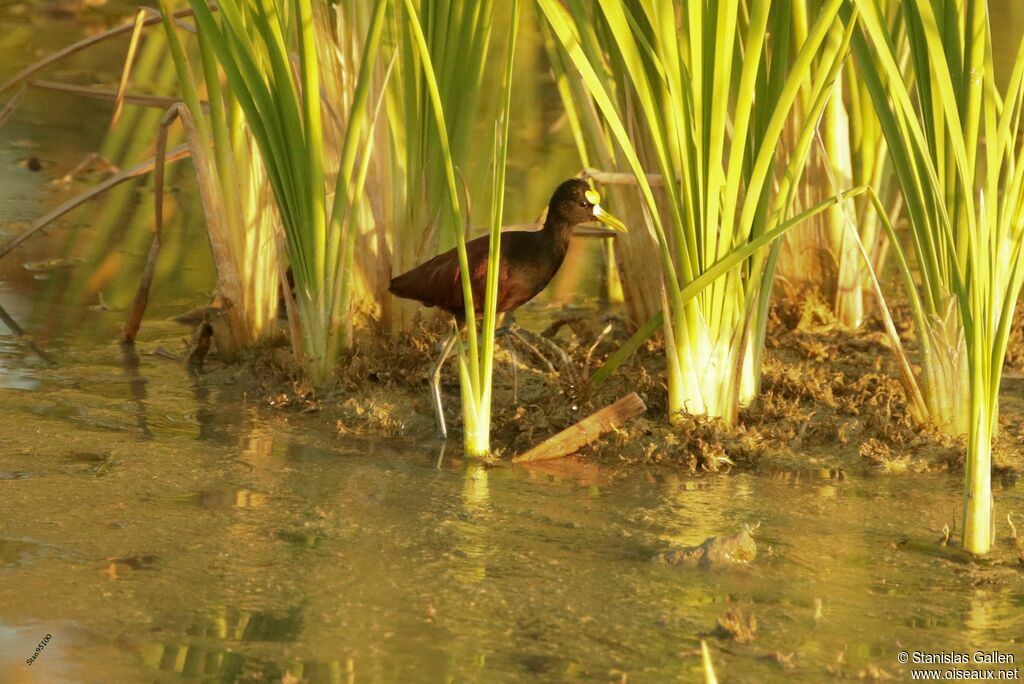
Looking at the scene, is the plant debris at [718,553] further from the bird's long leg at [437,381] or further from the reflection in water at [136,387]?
the reflection in water at [136,387]

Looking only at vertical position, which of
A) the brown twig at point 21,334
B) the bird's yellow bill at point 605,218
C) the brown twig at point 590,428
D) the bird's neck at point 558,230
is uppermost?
the bird's yellow bill at point 605,218

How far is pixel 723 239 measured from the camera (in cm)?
421

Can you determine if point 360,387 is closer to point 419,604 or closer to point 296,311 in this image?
point 296,311

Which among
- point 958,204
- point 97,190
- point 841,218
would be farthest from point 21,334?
point 958,204

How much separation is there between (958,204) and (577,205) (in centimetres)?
125

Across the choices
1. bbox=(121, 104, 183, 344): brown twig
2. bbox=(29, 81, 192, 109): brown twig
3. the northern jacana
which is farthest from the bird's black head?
bbox=(29, 81, 192, 109): brown twig

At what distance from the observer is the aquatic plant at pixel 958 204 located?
341cm

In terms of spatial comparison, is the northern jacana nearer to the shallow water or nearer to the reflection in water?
the shallow water

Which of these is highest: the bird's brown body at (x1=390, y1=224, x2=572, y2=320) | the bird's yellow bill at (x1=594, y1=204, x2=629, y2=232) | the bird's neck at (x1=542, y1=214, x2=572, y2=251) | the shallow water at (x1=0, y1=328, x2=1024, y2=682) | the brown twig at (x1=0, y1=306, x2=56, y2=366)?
the bird's yellow bill at (x1=594, y1=204, x2=629, y2=232)

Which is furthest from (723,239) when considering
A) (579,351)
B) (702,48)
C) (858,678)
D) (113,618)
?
(113,618)

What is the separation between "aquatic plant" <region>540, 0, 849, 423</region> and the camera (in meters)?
3.99

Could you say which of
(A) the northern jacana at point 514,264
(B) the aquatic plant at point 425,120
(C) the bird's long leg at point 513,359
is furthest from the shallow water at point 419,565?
(B) the aquatic plant at point 425,120

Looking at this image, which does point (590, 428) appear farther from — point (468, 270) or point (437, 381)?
point (468, 270)

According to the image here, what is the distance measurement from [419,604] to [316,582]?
0.27 m
